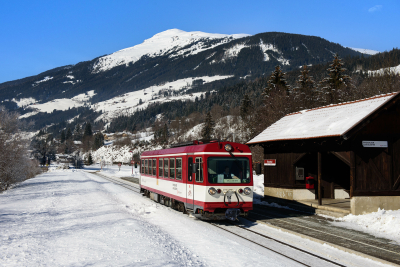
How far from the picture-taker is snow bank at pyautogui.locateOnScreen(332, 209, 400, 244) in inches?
454

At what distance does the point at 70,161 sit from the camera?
10662 cm

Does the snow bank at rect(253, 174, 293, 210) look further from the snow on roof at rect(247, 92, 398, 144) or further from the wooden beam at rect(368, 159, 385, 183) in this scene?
the wooden beam at rect(368, 159, 385, 183)

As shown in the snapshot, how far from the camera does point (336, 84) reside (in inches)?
2114

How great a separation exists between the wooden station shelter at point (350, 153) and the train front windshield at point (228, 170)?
442cm

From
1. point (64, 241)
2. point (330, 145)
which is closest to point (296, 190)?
point (330, 145)

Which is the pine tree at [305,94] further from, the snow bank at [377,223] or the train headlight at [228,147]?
the train headlight at [228,147]

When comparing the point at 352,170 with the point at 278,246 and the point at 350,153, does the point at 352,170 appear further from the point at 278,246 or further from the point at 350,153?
the point at 278,246

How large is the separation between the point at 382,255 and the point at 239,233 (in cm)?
451

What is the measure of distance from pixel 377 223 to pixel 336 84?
149 feet

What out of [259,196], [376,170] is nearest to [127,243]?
[376,170]

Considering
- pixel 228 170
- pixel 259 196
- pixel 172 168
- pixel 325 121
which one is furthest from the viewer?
pixel 259 196

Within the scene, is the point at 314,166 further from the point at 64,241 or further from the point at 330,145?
the point at 64,241

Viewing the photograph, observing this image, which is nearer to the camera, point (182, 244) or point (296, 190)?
point (182, 244)

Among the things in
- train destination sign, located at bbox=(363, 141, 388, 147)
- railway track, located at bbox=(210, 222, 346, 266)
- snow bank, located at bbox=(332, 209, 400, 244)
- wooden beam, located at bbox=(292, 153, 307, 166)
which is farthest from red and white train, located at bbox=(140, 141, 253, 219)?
wooden beam, located at bbox=(292, 153, 307, 166)
